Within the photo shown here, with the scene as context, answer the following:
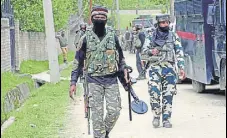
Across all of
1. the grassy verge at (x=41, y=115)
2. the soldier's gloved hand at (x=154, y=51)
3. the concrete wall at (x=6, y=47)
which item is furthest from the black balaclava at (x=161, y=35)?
the concrete wall at (x=6, y=47)

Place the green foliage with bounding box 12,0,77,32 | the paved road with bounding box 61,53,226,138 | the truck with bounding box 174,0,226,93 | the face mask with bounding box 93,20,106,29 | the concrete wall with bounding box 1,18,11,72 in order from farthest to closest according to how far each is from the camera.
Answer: the green foliage with bounding box 12,0,77,32 → the concrete wall with bounding box 1,18,11,72 → the truck with bounding box 174,0,226,93 → the paved road with bounding box 61,53,226,138 → the face mask with bounding box 93,20,106,29

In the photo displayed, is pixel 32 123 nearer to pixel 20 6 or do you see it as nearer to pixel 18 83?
pixel 18 83

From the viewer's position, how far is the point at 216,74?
51.6 ft

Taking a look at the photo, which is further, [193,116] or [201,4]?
[201,4]

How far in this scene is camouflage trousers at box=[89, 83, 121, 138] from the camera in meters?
9.12

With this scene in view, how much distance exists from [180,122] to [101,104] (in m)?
3.48

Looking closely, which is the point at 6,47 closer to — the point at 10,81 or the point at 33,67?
the point at 10,81

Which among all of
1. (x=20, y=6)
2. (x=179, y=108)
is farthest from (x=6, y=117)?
(x=20, y=6)

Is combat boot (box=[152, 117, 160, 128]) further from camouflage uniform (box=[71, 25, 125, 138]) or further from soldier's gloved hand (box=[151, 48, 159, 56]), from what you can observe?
camouflage uniform (box=[71, 25, 125, 138])

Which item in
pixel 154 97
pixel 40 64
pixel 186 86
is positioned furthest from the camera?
pixel 40 64

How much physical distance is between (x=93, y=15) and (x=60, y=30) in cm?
2941

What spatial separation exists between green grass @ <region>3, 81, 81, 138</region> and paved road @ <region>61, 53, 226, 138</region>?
0.24 meters

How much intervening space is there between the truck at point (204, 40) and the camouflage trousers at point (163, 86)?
3.29 meters

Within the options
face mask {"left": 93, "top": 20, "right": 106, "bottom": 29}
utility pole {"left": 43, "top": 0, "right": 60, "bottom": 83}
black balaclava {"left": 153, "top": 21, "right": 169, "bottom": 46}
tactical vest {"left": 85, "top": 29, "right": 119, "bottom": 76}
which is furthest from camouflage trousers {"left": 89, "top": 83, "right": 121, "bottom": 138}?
utility pole {"left": 43, "top": 0, "right": 60, "bottom": 83}
